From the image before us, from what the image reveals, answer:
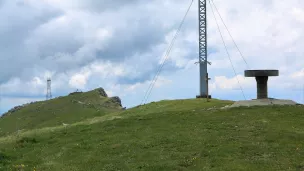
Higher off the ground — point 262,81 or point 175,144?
point 262,81

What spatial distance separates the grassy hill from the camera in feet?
87.0

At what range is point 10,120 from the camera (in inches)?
4695

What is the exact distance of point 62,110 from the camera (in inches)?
4530

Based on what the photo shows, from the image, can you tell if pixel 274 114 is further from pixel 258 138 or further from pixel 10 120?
pixel 10 120

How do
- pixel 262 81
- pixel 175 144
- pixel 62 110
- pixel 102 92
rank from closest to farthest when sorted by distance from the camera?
1. pixel 175 144
2. pixel 262 81
3. pixel 62 110
4. pixel 102 92

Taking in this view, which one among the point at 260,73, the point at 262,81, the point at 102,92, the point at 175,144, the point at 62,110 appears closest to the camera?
the point at 175,144

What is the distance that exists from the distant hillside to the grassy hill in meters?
55.0

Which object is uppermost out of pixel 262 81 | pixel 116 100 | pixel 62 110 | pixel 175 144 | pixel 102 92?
pixel 262 81

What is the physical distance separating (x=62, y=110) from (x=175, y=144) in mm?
87734

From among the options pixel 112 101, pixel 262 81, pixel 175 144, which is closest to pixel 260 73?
pixel 262 81

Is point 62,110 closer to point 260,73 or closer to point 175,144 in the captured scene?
point 260,73

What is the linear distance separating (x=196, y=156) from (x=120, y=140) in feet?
27.5

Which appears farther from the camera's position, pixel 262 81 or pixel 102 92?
pixel 102 92

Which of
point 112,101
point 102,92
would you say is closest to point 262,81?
point 112,101
